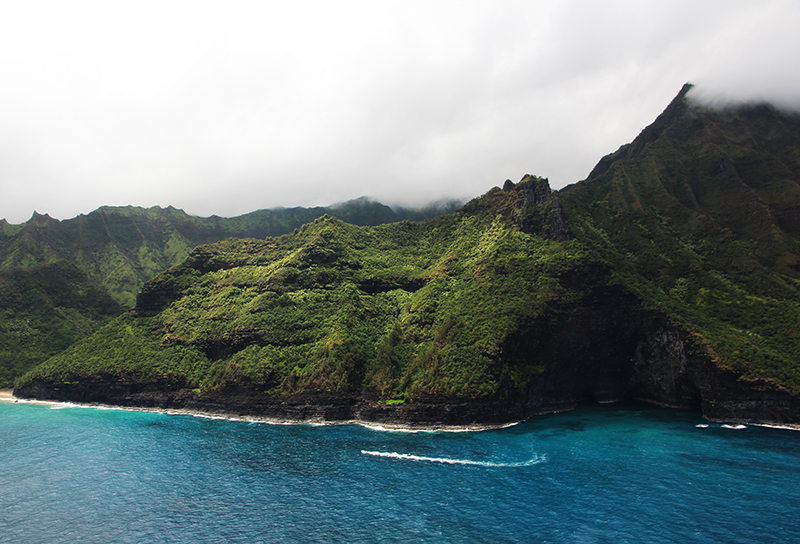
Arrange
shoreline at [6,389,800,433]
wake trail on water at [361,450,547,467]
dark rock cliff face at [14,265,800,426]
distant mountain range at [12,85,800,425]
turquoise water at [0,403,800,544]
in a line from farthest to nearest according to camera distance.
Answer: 1. distant mountain range at [12,85,800,425]
2. dark rock cliff face at [14,265,800,426]
3. shoreline at [6,389,800,433]
4. wake trail on water at [361,450,547,467]
5. turquoise water at [0,403,800,544]

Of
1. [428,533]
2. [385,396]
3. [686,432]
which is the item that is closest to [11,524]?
[428,533]

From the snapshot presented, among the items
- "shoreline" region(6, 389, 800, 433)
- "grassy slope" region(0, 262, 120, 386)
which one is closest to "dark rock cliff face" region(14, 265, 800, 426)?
"shoreline" region(6, 389, 800, 433)

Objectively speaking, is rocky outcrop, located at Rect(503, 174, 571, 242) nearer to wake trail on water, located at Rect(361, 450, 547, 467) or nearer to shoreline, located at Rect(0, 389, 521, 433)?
shoreline, located at Rect(0, 389, 521, 433)

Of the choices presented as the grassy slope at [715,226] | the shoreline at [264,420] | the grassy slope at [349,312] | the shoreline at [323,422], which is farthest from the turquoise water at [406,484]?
the grassy slope at [715,226]

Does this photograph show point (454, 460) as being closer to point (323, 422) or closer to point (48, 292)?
point (323, 422)

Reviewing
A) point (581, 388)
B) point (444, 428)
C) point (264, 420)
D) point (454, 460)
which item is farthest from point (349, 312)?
point (581, 388)

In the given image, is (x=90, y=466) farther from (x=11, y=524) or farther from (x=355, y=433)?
(x=355, y=433)

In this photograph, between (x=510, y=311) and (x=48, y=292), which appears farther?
(x=48, y=292)
